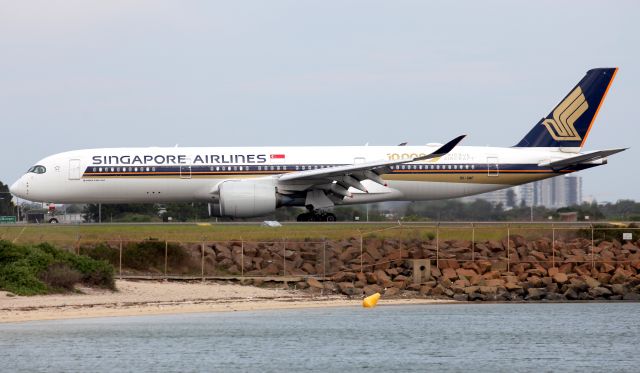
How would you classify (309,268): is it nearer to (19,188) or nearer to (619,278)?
(619,278)

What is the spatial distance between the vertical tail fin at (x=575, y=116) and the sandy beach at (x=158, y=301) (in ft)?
54.1

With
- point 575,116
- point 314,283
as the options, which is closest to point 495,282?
point 314,283

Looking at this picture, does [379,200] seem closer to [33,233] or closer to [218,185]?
[218,185]

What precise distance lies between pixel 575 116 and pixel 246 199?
16450 mm

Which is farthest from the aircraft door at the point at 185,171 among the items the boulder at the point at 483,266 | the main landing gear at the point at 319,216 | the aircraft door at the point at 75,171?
the boulder at the point at 483,266

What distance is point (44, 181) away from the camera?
55438mm

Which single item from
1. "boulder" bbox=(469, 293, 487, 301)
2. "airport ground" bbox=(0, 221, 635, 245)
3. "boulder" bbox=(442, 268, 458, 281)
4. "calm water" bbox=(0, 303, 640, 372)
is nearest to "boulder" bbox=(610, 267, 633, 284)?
"airport ground" bbox=(0, 221, 635, 245)

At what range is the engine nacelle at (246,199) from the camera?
52844 millimetres

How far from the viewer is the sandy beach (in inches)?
1496

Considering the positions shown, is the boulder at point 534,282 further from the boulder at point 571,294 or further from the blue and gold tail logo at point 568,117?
the blue and gold tail logo at point 568,117

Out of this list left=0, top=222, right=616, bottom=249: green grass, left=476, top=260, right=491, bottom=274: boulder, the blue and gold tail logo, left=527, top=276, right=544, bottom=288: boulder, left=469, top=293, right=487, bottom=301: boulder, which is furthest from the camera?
the blue and gold tail logo

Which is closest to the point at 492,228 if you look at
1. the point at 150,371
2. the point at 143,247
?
the point at 143,247

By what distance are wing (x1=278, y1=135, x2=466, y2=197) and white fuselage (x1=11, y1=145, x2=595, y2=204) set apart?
1068 millimetres

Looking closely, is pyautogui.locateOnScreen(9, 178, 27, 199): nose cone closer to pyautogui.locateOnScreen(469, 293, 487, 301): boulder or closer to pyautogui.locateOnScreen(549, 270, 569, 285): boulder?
pyautogui.locateOnScreen(469, 293, 487, 301): boulder
